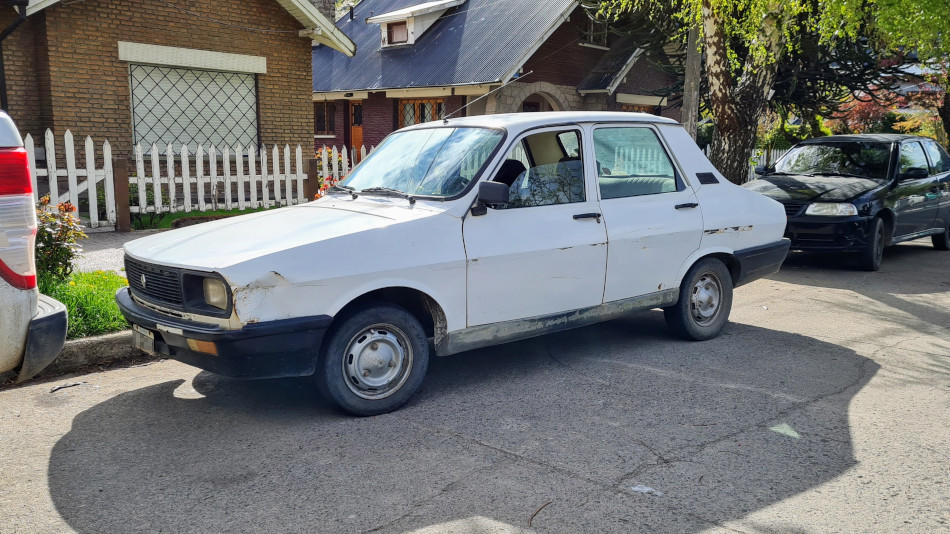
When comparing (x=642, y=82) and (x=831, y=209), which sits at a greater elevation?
(x=642, y=82)

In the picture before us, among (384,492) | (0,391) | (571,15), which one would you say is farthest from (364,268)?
(571,15)

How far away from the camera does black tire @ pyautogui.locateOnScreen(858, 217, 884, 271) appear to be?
1025 cm

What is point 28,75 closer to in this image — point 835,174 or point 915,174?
point 835,174

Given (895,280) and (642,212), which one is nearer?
(642,212)

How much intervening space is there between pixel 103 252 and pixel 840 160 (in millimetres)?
9558

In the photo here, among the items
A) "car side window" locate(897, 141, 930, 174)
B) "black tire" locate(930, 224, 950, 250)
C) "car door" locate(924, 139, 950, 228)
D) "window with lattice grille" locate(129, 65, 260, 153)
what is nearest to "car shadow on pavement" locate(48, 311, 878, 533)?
"car side window" locate(897, 141, 930, 174)

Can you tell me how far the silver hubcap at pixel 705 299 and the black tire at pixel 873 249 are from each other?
451cm

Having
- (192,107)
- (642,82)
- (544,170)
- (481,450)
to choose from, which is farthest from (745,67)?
(642,82)

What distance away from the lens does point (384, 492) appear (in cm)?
382

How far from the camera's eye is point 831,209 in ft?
33.5

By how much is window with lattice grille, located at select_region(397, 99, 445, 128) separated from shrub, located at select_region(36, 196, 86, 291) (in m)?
18.3

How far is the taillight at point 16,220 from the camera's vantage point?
3281 mm

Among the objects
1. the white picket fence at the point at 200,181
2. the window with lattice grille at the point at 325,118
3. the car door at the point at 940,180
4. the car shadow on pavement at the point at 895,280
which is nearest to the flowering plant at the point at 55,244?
the white picket fence at the point at 200,181

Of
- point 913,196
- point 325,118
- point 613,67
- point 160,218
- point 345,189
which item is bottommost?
point 160,218
